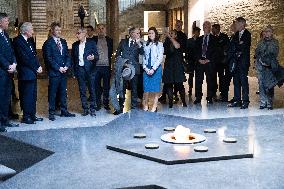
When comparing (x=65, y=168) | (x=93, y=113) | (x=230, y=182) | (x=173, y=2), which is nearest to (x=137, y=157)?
(x=65, y=168)

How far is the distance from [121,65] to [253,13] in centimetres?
862

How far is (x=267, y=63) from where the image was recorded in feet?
29.6

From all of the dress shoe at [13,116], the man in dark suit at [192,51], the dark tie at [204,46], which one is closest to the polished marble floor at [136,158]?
the dress shoe at [13,116]

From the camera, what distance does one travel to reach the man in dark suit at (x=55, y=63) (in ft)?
27.5

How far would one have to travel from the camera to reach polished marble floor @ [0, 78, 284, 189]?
470cm

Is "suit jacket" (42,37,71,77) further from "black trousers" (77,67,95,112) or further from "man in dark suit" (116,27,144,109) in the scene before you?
"man in dark suit" (116,27,144,109)

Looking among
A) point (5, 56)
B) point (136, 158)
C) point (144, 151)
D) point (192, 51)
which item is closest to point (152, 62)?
point (192, 51)

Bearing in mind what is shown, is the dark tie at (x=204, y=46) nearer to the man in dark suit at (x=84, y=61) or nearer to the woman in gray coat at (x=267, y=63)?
the woman in gray coat at (x=267, y=63)

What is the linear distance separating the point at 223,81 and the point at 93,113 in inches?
119

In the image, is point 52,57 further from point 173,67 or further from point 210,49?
point 210,49

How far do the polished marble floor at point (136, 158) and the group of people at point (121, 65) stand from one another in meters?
0.41

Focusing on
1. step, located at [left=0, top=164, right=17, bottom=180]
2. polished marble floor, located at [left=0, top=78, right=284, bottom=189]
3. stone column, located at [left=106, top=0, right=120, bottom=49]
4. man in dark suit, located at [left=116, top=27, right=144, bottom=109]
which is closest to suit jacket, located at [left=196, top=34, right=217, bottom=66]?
polished marble floor, located at [left=0, top=78, right=284, bottom=189]

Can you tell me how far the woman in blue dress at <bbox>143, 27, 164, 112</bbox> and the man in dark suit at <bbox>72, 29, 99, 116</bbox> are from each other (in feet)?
2.99

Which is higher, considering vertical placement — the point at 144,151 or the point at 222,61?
the point at 222,61
